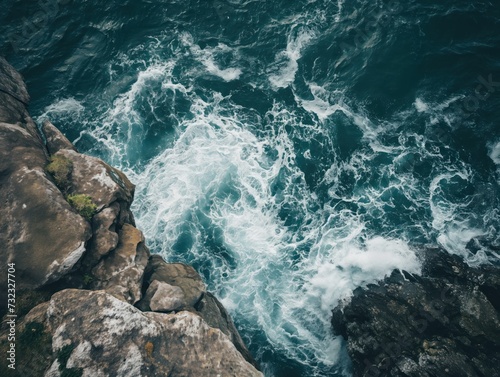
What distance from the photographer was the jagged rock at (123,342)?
18.8 meters

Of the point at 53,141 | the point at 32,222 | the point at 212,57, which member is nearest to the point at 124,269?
the point at 32,222

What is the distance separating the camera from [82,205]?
81.2ft

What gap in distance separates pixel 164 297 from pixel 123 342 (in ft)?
16.6

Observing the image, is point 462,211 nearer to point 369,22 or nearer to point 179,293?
point 369,22

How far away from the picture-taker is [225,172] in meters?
38.0

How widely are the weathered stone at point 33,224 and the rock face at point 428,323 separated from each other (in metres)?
25.9

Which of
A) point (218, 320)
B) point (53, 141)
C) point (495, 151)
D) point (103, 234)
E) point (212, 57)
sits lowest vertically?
point (218, 320)

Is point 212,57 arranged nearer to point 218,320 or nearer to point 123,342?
point 218,320

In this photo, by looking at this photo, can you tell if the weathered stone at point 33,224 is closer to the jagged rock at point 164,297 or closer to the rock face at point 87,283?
the rock face at point 87,283

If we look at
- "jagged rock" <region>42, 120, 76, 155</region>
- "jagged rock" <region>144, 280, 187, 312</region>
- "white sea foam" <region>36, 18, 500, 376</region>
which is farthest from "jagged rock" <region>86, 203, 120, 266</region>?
"white sea foam" <region>36, 18, 500, 376</region>

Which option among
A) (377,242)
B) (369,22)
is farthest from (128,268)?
(369,22)

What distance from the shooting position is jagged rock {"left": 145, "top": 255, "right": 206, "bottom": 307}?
26.9 m

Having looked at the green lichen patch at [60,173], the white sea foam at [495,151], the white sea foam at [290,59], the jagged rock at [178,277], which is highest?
the white sea foam at [290,59]

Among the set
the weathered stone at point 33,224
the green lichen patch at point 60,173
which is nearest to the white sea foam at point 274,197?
the green lichen patch at point 60,173
